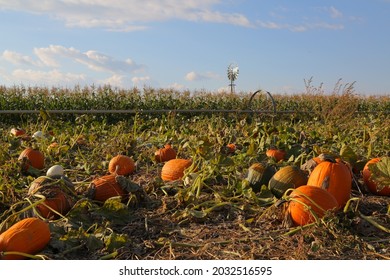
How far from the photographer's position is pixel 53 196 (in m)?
2.88

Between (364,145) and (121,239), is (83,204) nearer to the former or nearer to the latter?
(121,239)

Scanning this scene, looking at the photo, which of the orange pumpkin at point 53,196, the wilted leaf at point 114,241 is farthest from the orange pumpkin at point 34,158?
the wilted leaf at point 114,241

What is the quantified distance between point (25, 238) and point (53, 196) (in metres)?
0.61

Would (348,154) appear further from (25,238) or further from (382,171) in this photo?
(25,238)

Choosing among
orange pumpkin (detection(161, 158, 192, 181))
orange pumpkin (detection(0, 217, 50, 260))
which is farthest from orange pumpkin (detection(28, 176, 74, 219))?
orange pumpkin (detection(161, 158, 192, 181))

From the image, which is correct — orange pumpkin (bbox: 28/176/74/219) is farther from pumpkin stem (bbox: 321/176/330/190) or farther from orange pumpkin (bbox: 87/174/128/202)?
pumpkin stem (bbox: 321/176/330/190)

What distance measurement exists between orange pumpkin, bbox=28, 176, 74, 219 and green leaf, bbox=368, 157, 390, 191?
6.76 ft

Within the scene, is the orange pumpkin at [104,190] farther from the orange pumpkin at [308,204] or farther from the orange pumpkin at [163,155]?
the orange pumpkin at [163,155]

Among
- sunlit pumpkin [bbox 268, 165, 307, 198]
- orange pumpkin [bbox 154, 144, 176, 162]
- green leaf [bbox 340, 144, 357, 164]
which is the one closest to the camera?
sunlit pumpkin [bbox 268, 165, 307, 198]

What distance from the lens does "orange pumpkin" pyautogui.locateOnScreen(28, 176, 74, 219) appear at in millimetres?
2828

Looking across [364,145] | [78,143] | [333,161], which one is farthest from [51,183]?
[364,145]

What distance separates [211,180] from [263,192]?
691mm

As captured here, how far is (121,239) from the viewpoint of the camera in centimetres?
239

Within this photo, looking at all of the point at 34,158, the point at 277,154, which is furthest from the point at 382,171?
the point at 34,158
